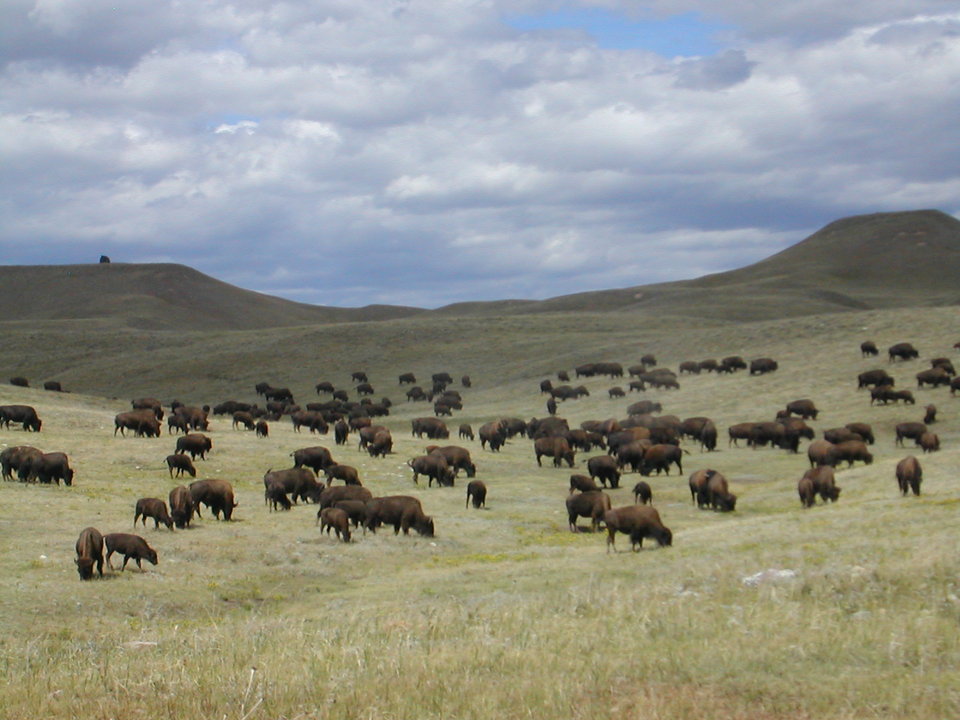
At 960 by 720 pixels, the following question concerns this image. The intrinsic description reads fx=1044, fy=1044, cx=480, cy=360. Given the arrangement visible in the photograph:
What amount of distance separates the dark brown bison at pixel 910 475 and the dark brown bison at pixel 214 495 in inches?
661

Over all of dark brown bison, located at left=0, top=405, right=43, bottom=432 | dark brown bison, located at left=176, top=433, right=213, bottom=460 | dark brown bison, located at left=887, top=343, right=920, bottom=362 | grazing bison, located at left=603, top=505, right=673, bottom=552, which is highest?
dark brown bison, located at left=887, top=343, right=920, bottom=362

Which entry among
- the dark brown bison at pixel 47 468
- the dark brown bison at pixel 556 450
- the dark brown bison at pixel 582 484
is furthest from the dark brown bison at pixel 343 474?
the dark brown bison at pixel 556 450

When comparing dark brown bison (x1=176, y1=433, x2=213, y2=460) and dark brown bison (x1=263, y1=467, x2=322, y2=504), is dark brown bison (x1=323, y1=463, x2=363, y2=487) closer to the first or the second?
dark brown bison (x1=263, y1=467, x2=322, y2=504)

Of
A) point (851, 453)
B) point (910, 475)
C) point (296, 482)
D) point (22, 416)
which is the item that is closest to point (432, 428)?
point (22, 416)

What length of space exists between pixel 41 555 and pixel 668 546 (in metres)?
12.7

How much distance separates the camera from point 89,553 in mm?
19406

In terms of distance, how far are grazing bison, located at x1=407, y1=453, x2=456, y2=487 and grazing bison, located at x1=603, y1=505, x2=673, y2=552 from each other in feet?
40.8

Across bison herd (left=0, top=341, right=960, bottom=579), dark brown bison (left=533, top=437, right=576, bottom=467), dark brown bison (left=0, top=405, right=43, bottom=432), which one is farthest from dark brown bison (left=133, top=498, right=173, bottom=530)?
dark brown bison (left=533, top=437, right=576, bottom=467)

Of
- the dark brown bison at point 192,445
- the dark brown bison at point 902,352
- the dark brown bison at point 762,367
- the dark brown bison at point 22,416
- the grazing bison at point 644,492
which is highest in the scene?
the dark brown bison at point 902,352

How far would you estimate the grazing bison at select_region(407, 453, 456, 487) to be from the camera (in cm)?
3466

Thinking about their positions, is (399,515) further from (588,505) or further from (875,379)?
(875,379)

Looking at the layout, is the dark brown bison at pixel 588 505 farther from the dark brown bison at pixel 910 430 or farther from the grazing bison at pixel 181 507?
the dark brown bison at pixel 910 430

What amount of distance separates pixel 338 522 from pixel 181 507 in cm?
377

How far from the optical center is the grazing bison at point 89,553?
19.0m
